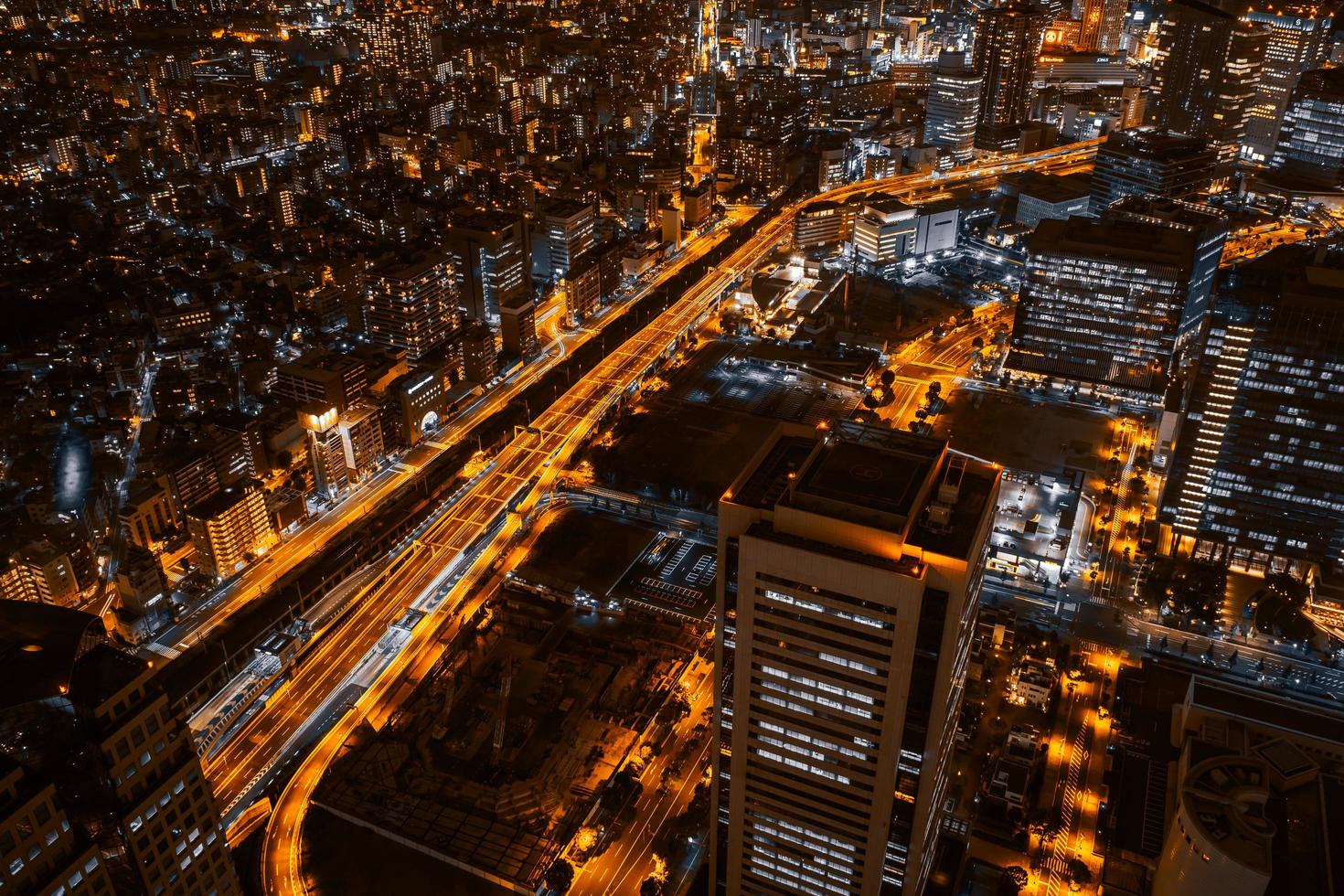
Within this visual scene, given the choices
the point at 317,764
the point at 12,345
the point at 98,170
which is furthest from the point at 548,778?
the point at 98,170

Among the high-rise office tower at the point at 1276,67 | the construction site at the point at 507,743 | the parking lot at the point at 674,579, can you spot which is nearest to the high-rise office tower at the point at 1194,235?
the parking lot at the point at 674,579

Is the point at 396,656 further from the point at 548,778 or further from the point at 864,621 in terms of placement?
the point at 864,621

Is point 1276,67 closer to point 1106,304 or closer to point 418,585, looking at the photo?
point 1106,304

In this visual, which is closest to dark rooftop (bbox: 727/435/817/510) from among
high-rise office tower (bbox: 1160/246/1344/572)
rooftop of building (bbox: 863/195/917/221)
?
high-rise office tower (bbox: 1160/246/1344/572)

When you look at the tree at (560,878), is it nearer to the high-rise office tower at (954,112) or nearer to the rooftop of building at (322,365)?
the rooftop of building at (322,365)

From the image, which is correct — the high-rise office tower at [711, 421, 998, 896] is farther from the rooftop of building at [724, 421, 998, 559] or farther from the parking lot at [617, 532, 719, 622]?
the parking lot at [617, 532, 719, 622]

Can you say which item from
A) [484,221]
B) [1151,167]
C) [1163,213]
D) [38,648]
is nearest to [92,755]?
[38,648]
